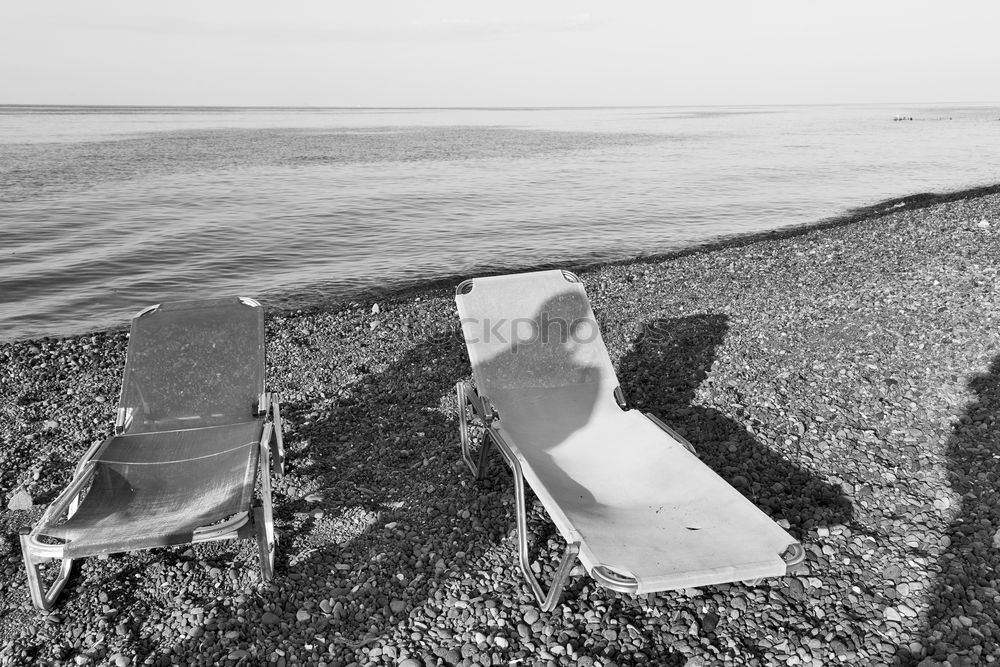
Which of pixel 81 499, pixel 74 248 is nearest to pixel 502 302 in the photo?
pixel 81 499

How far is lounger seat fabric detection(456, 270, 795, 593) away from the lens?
10.5ft

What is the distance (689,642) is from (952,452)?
9.51 feet

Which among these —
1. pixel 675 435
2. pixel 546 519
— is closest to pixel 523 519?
pixel 546 519

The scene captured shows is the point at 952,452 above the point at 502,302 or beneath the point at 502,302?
beneath

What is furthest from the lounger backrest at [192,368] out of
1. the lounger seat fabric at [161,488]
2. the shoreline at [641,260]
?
the shoreline at [641,260]

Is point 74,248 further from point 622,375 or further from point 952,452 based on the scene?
point 952,452

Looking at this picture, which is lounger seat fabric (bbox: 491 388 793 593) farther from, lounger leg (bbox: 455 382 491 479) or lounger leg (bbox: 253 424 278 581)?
lounger leg (bbox: 253 424 278 581)

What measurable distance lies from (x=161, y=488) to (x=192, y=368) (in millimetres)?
1274

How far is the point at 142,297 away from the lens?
11.5 meters

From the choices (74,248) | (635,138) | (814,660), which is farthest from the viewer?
(635,138)

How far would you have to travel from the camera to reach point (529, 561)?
147 inches

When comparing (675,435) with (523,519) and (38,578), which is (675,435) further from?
(38,578)

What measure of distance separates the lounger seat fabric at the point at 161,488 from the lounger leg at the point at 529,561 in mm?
1505

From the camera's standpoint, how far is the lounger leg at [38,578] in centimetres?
332
